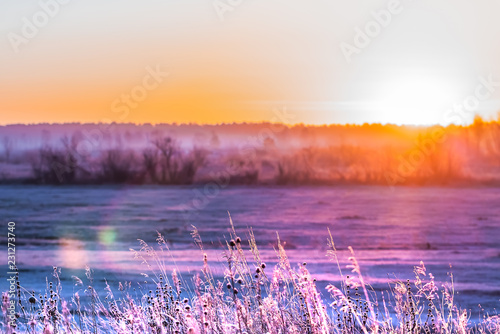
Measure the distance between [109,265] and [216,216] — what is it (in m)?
8.11

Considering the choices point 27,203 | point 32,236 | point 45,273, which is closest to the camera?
point 45,273

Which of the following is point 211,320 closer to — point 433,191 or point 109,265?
point 109,265

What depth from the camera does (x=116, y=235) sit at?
681 inches

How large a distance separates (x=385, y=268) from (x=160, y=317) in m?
6.82

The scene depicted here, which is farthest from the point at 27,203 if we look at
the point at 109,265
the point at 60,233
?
the point at 109,265

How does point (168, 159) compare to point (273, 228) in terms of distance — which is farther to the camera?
point (168, 159)

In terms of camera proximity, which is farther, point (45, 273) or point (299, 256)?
point (299, 256)

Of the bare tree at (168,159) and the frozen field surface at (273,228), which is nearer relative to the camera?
the frozen field surface at (273,228)

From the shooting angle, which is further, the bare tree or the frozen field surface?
the bare tree

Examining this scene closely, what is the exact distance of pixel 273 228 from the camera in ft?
60.5

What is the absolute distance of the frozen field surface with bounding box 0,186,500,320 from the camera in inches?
479

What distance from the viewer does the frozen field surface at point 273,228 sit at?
12.2 meters

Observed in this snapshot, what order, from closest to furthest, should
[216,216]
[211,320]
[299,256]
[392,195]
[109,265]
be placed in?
[211,320] < [109,265] < [299,256] < [216,216] < [392,195]

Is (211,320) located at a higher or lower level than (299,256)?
higher
